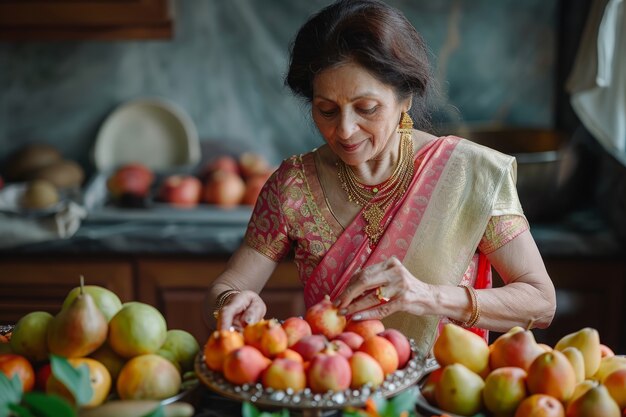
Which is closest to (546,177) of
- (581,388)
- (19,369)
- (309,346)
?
(581,388)

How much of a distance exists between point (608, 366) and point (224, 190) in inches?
82.3

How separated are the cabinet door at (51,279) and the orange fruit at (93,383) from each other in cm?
168

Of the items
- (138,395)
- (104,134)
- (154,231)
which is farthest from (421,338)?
(104,134)

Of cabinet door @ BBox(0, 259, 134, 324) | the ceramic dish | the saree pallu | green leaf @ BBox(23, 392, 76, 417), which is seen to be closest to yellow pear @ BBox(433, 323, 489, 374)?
the saree pallu

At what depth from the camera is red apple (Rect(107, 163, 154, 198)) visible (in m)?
3.29

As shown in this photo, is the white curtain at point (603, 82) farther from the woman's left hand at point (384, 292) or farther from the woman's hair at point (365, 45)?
the woman's left hand at point (384, 292)

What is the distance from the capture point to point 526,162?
9.28 ft

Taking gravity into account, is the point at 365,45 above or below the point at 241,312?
above

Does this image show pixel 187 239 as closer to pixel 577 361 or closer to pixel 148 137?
pixel 148 137

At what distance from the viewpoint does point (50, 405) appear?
1157mm

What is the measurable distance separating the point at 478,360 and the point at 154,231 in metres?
1.89

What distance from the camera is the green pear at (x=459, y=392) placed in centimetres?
126

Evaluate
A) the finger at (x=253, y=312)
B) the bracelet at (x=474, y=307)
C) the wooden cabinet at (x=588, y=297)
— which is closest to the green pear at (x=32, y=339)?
Result: the finger at (x=253, y=312)

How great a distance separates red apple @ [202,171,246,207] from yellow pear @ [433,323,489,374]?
1.98 metres
